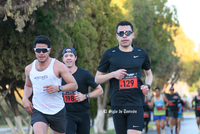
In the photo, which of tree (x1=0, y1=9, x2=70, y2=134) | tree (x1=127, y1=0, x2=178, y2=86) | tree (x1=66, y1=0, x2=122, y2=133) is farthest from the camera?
tree (x1=127, y1=0, x2=178, y2=86)

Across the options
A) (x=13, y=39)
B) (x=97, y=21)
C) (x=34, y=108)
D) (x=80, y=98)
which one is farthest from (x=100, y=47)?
(x=34, y=108)

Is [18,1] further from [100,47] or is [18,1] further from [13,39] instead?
[100,47]

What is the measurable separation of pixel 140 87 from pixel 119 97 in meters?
0.36

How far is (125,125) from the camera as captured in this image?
18.1 ft

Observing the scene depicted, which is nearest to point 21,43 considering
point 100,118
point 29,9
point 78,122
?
point 29,9

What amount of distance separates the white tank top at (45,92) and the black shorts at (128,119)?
3.07 feet

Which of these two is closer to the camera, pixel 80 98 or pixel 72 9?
pixel 80 98

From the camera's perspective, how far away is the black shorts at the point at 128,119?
5.39 metres

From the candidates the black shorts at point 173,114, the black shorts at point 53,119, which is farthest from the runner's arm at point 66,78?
the black shorts at point 173,114

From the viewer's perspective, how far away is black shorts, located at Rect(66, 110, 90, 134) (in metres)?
6.90

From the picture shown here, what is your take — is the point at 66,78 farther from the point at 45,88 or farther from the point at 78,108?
the point at 78,108

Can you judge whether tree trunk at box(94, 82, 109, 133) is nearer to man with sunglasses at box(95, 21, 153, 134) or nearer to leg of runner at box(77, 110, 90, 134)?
leg of runner at box(77, 110, 90, 134)

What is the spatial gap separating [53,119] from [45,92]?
0.44m

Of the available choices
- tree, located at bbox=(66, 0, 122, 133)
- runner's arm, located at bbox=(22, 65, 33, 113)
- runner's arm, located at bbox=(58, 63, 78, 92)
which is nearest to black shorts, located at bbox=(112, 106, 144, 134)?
runner's arm, located at bbox=(58, 63, 78, 92)
